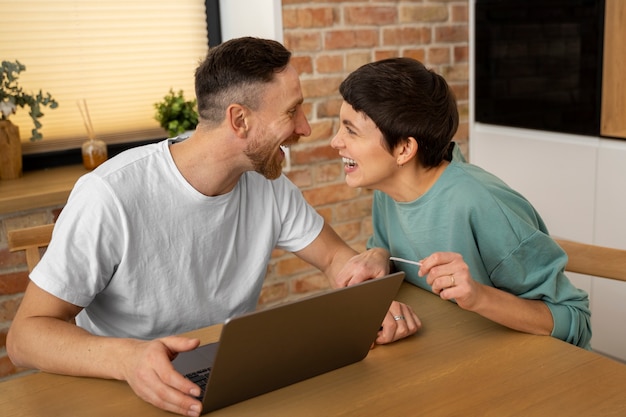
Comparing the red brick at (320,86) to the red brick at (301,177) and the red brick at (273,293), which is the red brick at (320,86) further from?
the red brick at (273,293)

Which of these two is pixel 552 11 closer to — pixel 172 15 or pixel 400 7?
pixel 400 7

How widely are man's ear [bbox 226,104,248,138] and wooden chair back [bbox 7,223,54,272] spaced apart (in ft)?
1.60

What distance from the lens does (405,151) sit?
1761 millimetres

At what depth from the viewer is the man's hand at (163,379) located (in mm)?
1194

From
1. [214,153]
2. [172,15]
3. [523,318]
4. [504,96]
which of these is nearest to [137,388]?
[214,153]

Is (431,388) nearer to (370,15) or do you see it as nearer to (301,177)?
(301,177)

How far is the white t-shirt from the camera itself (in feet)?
5.02

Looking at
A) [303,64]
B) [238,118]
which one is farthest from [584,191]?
[238,118]

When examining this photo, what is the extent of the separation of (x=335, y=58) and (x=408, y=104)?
1.33 metres

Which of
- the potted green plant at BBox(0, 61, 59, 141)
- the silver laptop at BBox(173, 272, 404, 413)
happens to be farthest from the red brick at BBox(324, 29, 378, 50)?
the silver laptop at BBox(173, 272, 404, 413)

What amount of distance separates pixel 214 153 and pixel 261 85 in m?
0.18

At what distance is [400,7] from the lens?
313 cm

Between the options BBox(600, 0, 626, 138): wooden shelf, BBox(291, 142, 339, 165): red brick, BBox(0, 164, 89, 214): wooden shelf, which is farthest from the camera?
BBox(291, 142, 339, 165): red brick

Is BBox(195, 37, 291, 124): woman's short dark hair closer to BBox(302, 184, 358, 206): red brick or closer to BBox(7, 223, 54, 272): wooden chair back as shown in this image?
BBox(7, 223, 54, 272): wooden chair back
